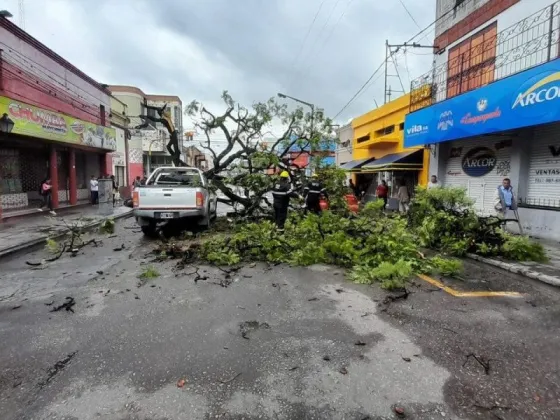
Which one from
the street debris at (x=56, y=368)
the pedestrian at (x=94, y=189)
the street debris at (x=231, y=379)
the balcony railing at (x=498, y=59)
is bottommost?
the street debris at (x=56, y=368)

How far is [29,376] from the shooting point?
9.85 ft

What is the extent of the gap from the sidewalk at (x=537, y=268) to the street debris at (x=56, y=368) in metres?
6.66

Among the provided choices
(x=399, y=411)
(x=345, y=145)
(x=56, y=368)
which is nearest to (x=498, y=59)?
(x=399, y=411)

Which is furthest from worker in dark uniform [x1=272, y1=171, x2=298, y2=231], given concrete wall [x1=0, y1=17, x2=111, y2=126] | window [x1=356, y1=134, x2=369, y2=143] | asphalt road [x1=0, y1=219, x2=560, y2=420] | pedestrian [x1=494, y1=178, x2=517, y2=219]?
window [x1=356, y1=134, x2=369, y2=143]

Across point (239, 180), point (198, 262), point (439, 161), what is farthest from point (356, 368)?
point (439, 161)

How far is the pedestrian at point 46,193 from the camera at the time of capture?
16608 millimetres

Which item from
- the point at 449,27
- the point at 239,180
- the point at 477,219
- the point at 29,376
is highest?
the point at 449,27

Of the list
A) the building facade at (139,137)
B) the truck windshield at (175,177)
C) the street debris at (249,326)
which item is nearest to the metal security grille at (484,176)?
the street debris at (249,326)

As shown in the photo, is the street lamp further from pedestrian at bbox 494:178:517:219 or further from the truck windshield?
pedestrian at bbox 494:178:517:219

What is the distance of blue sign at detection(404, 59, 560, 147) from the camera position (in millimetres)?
7984

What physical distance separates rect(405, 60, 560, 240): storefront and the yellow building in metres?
2.36

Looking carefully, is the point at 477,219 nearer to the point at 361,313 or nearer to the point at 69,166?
the point at 361,313

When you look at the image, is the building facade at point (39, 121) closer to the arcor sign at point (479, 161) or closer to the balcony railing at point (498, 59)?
the balcony railing at point (498, 59)

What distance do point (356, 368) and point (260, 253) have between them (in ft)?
14.4
